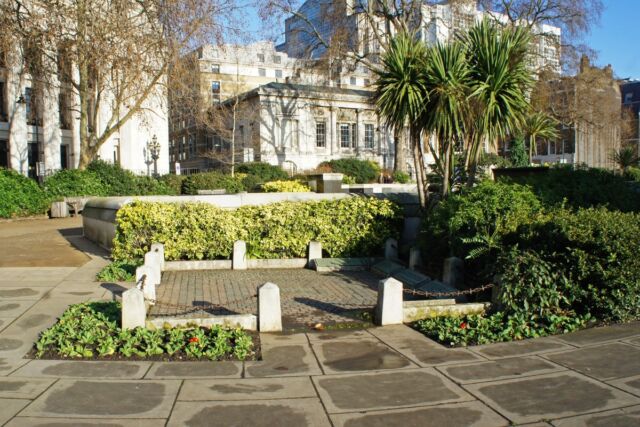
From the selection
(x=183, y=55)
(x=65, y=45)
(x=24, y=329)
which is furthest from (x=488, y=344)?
(x=65, y=45)

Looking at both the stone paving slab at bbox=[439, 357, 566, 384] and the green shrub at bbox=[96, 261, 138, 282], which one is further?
the green shrub at bbox=[96, 261, 138, 282]

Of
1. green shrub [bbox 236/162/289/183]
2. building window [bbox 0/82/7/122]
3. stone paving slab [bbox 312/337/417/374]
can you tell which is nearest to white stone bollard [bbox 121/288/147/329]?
stone paving slab [bbox 312/337/417/374]

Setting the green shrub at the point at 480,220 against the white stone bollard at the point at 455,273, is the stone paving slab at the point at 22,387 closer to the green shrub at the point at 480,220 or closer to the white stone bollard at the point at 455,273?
the green shrub at the point at 480,220

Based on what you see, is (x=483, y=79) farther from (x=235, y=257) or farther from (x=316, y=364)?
(x=316, y=364)

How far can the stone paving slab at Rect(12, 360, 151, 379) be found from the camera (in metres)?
5.95

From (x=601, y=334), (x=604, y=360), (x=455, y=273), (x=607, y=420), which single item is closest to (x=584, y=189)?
(x=455, y=273)

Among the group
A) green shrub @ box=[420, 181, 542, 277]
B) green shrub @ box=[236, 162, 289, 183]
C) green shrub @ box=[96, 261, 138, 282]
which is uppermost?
green shrub @ box=[236, 162, 289, 183]

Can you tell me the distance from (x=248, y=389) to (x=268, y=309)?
87.1 inches

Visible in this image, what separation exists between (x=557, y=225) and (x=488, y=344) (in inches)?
98.2

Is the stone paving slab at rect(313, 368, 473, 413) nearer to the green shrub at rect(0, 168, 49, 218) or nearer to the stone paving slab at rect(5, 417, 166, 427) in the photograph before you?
the stone paving slab at rect(5, 417, 166, 427)

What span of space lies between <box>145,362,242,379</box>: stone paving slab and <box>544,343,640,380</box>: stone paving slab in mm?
3723

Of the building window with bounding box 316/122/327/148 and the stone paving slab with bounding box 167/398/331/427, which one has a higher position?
the building window with bounding box 316/122/327/148

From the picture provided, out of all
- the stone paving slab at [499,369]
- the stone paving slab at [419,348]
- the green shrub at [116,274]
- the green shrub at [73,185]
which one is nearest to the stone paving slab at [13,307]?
the green shrub at [116,274]

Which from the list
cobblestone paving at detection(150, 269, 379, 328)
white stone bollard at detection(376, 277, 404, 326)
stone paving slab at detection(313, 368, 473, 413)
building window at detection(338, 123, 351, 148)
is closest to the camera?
stone paving slab at detection(313, 368, 473, 413)
